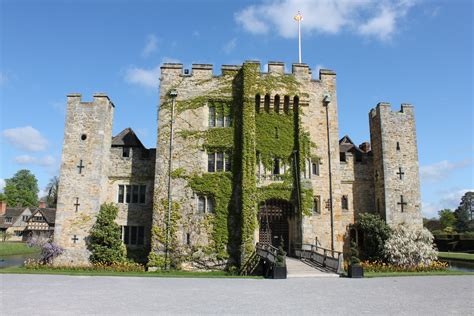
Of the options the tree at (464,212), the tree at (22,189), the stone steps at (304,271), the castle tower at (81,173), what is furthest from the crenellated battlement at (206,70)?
the tree at (22,189)

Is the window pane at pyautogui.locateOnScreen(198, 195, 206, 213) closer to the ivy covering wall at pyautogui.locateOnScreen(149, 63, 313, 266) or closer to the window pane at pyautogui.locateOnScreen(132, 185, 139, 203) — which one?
the ivy covering wall at pyautogui.locateOnScreen(149, 63, 313, 266)

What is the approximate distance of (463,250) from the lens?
161 ft

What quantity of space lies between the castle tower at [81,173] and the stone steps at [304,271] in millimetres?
13580

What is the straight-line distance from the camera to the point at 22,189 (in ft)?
314

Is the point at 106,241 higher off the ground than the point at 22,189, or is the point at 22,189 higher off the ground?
the point at 22,189

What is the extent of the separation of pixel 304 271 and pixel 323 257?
1933 mm

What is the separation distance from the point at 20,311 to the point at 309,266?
14339 mm

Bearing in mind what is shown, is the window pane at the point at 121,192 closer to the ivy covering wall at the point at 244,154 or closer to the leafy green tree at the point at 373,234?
the ivy covering wall at the point at 244,154

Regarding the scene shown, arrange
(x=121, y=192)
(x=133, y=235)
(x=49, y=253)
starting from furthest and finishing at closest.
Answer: (x=121, y=192), (x=133, y=235), (x=49, y=253)

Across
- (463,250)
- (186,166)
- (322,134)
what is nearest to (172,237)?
(186,166)

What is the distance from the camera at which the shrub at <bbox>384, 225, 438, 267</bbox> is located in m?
23.0

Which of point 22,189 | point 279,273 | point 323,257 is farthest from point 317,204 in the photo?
point 22,189

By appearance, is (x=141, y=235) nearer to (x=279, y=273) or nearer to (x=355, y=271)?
(x=279, y=273)

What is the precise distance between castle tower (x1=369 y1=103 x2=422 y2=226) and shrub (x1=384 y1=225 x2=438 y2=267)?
1.50m
